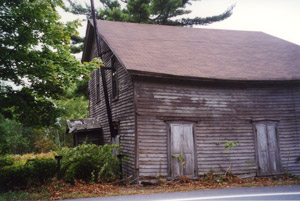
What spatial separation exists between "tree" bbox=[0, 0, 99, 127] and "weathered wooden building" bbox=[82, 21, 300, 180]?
2.41 m

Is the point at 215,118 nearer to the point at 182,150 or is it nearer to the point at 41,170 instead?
the point at 182,150

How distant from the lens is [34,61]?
8.46m

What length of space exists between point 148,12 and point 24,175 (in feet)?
54.3

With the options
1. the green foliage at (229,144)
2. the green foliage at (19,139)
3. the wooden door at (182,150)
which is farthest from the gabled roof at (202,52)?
the green foliage at (19,139)

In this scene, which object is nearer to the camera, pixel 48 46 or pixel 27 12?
pixel 27 12

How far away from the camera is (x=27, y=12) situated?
7891mm

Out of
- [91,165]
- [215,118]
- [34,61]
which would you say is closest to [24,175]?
[91,165]

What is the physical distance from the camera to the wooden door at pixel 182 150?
10.5m

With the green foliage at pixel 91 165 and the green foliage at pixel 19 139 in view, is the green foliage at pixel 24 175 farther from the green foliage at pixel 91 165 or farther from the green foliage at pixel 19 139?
the green foliage at pixel 19 139

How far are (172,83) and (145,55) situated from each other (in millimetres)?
2076

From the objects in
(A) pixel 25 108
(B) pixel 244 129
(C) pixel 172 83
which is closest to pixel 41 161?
(A) pixel 25 108

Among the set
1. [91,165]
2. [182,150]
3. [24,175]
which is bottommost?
[24,175]

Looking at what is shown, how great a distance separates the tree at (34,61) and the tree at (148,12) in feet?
40.5

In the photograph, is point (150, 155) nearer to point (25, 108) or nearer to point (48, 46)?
point (25, 108)
